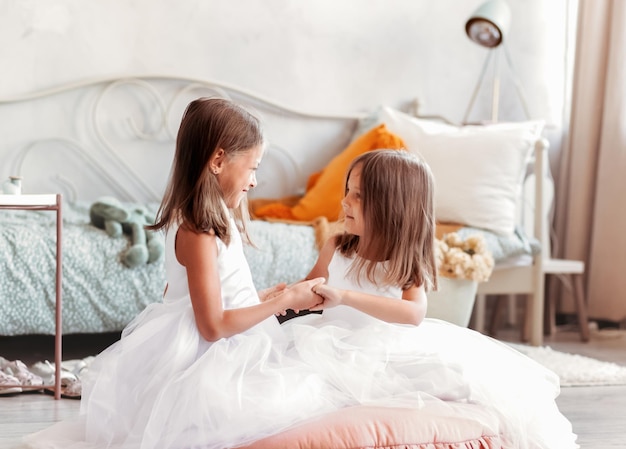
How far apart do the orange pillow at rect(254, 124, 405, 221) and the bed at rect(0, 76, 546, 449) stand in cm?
1

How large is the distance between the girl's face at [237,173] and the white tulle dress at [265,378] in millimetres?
82

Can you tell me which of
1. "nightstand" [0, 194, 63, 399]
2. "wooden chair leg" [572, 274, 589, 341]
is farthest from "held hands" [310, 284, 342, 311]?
"wooden chair leg" [572, 274, 589, 341]

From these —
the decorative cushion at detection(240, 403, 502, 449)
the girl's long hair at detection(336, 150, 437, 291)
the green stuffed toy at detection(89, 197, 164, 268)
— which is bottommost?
the decorative cushion at detection(240, 403, 502, 449)

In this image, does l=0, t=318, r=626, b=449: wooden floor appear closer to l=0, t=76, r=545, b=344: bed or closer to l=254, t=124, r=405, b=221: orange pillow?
l=0, t=76, r=545, b=344: bed

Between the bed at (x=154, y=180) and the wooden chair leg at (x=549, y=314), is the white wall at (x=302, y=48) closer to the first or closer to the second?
the bed at (x=154, y=180)

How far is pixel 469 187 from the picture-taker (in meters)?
3.04

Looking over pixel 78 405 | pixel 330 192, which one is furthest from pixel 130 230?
pixel 330 192

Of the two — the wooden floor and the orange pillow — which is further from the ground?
the orange pillow

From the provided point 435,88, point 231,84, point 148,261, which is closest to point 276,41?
point 231,84

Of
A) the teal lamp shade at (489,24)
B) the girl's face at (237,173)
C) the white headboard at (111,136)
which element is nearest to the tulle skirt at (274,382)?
the girl's face at (237,173)

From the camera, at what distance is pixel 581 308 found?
332 cm

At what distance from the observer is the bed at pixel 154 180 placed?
8.21 feet

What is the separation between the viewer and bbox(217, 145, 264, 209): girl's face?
1.58 meters

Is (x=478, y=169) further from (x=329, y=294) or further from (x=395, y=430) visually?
(x=395, y=430)
